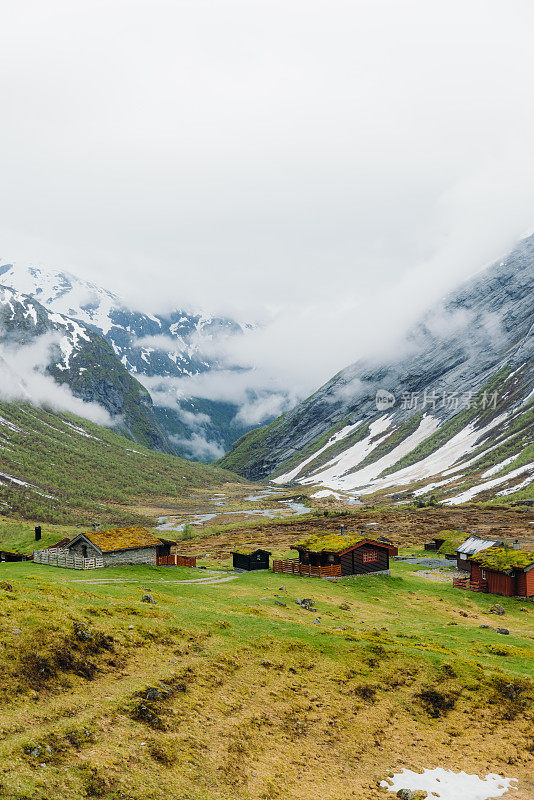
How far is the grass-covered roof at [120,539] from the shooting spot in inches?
2368

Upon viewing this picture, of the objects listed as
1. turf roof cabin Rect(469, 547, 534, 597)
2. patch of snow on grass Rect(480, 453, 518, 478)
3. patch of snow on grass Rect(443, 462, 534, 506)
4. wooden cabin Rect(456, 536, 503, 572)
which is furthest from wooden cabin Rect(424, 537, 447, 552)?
patch of snow on grass Rect(480, 453, 518, 478)

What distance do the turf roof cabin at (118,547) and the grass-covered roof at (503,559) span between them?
3989 centimetres

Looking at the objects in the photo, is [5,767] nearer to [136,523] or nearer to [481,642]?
[481,642]

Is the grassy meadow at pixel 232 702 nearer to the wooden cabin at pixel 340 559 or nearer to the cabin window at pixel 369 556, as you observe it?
the wooden cabin at pixel 340 559

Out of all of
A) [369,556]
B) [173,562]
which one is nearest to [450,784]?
[369,556]

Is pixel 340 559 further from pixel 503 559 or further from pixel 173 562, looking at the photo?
pixel 173 562

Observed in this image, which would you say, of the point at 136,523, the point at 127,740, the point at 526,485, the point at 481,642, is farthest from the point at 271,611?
the point at 526,485

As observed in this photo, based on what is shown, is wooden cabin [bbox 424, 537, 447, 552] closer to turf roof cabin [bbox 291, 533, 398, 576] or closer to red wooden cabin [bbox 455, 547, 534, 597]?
red wooden cabin [bbox 455, 547, 534, 597]

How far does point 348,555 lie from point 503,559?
18401mm

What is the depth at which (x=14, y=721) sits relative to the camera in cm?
1861

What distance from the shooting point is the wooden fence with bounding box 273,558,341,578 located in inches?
2500

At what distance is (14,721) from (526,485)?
170778mm

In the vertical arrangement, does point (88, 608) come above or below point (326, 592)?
above

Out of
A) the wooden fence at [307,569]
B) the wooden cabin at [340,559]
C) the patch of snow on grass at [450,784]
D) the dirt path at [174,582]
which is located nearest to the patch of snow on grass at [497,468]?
the wooden cabin at [340,559]
